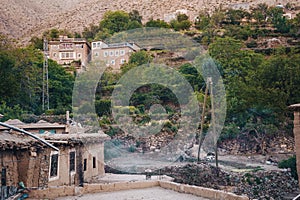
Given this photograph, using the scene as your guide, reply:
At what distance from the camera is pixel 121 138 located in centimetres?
3259

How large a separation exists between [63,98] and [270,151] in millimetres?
19495

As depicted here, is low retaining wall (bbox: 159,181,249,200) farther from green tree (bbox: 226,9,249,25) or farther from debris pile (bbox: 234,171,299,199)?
green tree (bbox: 226,9,249,25)

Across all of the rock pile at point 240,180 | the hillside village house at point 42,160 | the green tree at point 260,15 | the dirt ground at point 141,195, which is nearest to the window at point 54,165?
the hillside village house at point 42,160

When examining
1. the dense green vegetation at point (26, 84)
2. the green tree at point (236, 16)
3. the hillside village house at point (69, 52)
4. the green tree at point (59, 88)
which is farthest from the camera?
the green tree at point (236, 16)

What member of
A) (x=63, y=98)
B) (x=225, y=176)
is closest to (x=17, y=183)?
(x=225, y=176)

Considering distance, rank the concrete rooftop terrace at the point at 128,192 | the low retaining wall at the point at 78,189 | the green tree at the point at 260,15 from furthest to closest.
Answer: the green tree at the point at 260,15
the low retaining wall at the point at 78,189
the concrete rooftop terrace at the point at 128,192

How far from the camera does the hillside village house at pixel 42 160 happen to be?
11.6 meters

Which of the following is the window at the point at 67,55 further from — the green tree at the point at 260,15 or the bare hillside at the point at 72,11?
the bare hillside at the point at 72,11

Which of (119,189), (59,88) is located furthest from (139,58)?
(119,189)

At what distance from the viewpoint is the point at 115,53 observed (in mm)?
51906

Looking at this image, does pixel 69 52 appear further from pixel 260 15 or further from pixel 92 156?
pixel 92 156

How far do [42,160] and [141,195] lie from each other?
3.83 meters

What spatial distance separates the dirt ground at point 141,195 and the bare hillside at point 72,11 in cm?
8654

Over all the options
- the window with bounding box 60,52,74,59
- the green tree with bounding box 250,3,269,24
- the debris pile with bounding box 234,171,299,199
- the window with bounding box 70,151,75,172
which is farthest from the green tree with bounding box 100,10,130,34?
the window with bounding box 70,151,75,172
